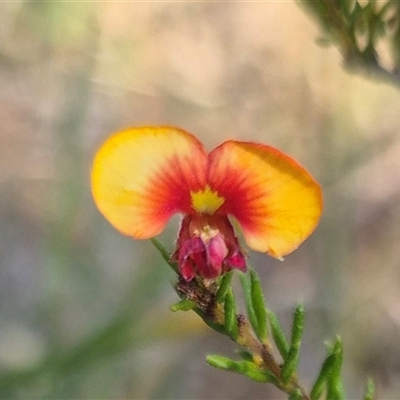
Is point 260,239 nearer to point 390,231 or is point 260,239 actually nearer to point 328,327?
point 328,327

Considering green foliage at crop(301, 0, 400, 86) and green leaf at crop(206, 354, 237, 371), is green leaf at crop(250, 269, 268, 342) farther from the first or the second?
green foliage at crop(301, 0, 400, 86)

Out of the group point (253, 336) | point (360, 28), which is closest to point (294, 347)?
point (253, 336)

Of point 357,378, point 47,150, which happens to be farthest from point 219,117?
point 357,378

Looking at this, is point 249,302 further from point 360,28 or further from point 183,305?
point 360,28

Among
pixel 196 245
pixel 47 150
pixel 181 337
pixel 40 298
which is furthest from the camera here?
pixel 47 150

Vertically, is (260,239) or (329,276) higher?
(260,239)

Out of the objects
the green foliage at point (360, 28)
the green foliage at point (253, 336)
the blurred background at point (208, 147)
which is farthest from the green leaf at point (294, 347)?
the blurred background at point (208, 147)
